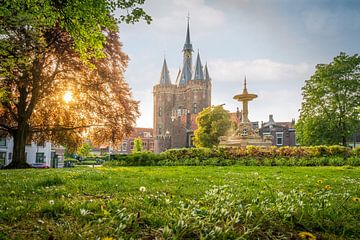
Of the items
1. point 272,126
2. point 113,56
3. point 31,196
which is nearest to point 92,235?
point 31,196

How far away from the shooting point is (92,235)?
245 centimetres

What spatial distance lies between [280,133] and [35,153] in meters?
49.1

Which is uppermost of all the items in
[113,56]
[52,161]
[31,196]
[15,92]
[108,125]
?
[113,56]

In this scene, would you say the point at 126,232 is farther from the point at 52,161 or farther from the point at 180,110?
the point at 180,110

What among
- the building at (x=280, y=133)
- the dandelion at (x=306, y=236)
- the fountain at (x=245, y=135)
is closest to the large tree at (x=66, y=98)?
the fountain at (x=245, y=135)

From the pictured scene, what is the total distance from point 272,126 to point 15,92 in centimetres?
5316

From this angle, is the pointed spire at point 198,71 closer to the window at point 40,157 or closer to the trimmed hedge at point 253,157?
the window at point 40,157

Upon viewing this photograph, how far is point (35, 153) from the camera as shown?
4916 centimetres

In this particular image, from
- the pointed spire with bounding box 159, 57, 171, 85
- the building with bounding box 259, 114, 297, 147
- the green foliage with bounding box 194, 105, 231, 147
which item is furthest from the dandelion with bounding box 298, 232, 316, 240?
the pointed spire with bounding box 159, 57, 171, 85

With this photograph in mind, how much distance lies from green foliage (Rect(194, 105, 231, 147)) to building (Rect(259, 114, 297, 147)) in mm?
17692

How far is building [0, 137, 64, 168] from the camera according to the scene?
144ft

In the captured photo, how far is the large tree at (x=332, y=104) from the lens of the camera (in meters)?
36.7

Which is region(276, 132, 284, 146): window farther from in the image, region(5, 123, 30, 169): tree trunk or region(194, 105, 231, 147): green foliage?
region(5, 123, 30, 169): tree trunk

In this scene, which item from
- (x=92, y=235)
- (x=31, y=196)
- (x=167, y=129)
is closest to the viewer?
(x=92, y=235)
